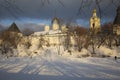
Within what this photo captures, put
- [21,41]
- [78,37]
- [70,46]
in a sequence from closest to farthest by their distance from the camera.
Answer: [78,37] < [70,46] < [21,41]

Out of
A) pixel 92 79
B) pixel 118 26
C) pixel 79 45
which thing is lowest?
pixel 92 79

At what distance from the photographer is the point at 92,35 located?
49.3 m

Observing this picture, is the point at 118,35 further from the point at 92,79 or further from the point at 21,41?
the point at 92,79

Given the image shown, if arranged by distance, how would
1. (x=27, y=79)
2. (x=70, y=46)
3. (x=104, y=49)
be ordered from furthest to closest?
(x=70, y=46), (x=104, y=49), (x=27, y=79)

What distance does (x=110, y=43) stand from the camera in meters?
54.2

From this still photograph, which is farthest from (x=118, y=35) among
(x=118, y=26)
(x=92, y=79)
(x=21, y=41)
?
(x=92, y=79)

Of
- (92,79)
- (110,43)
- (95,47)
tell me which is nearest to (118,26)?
(110,43)

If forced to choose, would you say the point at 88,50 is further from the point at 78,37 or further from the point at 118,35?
the point at 118,35

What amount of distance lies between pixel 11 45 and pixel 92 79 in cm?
4329

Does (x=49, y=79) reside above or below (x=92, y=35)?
below

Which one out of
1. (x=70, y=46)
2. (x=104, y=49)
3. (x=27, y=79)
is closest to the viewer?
(x=27, y=79)

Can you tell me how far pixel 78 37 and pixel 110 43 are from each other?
8207 millimetres

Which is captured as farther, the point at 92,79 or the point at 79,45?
the point at 79,45

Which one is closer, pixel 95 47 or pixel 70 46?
pixel 95 47
